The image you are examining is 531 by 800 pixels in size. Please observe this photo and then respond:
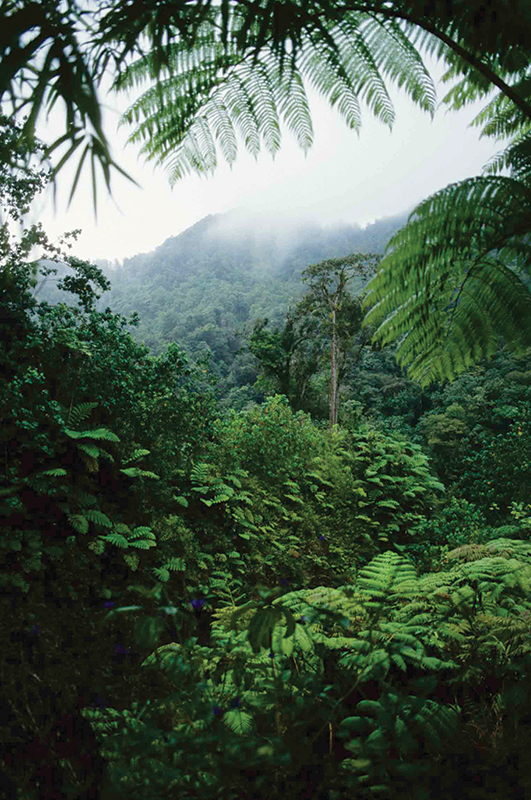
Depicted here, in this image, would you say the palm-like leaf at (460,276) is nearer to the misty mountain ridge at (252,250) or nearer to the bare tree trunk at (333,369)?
the bare tree trunk at (333,369)

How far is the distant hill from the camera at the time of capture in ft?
67.8

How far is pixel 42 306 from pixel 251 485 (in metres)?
2.87

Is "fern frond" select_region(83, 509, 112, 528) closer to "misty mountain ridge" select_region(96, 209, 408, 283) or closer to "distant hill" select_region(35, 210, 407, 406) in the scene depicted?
"distant hill" select_region(35, 210, 407, 406)

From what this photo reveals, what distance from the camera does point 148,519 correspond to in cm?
373

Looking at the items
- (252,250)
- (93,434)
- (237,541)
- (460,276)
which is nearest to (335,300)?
(252,250)

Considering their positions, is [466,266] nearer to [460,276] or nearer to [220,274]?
[460,276]

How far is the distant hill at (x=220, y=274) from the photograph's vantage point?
20656 millimetres

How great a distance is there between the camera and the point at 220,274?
78.2 ft

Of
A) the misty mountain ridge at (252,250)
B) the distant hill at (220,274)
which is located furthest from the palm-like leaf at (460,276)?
the misty mountain ridge at (252,250)

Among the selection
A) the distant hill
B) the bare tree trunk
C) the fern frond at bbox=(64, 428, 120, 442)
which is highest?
the distant hill

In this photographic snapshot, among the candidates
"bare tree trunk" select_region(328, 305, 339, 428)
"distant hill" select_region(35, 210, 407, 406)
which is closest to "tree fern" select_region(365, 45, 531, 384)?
"bare tree trunk" select_region(328, 305, 339, 428)

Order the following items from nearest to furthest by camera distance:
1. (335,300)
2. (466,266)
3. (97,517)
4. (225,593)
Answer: (466,266)
(97,517)
(225,593)
(335,300)

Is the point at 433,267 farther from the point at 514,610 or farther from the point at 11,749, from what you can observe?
the point at 11,749

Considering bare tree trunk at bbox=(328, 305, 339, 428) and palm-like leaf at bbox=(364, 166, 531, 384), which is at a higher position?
palm-like leaf at bbox=(364, 166, 531, 384)
